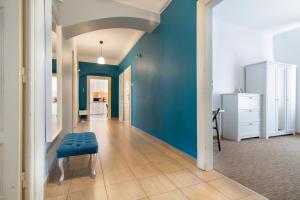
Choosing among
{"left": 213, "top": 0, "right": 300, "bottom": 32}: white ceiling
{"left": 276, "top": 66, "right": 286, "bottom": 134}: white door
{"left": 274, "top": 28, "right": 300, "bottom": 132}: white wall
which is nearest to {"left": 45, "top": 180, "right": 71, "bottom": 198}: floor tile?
{"left": 213, "top": 0, "right": 300, "bottom": 32}: white ceiling

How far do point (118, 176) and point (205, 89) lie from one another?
1542 millimetres

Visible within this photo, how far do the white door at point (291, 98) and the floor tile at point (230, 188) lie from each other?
3600mm

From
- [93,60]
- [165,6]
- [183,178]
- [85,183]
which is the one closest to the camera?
[85,183]

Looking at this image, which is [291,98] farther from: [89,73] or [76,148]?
[89,73]

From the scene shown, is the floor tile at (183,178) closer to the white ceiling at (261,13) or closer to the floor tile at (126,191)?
the floor tile at (126,191)

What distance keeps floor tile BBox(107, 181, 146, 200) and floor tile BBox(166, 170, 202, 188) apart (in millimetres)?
418

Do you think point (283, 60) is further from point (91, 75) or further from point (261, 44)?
point (91, 75)

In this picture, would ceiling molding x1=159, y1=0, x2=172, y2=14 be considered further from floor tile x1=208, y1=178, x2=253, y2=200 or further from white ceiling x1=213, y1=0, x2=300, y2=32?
floor tile x1=208, y1=178, x2=253, y2=200

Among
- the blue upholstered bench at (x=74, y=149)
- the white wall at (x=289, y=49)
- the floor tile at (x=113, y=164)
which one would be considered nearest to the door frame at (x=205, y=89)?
the floor tile at (x=113, y=164)

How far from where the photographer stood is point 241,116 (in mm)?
3420

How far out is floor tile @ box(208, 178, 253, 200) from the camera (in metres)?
1.40

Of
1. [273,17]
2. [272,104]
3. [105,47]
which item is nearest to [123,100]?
[105,47]

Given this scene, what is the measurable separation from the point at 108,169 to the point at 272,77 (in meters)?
4.26

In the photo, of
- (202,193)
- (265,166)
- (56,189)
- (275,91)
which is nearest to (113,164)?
(56,189)
